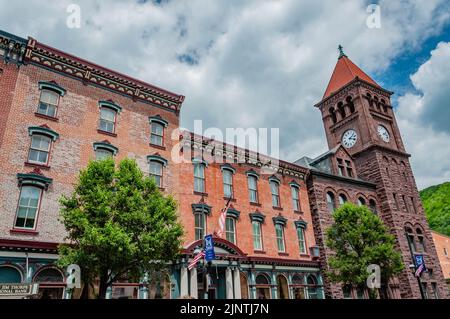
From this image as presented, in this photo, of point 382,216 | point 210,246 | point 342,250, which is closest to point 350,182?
point 382,216

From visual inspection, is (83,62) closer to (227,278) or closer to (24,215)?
(24,215)

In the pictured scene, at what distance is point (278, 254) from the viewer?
23844mm

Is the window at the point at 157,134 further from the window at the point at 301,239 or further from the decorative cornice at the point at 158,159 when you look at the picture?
the window at the point at 301,239

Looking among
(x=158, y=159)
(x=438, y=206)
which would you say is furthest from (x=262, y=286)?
(x=438, y=206)

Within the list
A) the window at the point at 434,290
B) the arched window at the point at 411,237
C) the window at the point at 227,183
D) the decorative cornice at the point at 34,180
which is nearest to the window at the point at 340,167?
the arched window at the point at 411,237

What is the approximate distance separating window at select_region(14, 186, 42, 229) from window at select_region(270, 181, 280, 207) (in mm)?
16269

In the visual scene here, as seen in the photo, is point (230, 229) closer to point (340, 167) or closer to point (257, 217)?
point (257, 217)

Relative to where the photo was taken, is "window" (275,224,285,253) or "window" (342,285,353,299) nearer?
"window" (275,224,285,253)

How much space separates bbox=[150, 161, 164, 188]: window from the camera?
20.8 meters

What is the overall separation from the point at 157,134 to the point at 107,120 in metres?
3.35

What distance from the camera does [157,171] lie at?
2109 cm

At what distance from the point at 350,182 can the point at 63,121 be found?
24.8m

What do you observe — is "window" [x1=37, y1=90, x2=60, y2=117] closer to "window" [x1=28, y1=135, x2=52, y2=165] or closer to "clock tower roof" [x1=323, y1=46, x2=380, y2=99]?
"window" [x1=28, y1=135, x2=52, y2=165]

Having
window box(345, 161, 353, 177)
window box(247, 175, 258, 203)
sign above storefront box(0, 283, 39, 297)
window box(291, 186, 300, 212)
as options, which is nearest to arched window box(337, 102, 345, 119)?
window box(345, 161, 353, 177)
